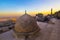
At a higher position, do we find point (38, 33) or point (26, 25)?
point (26, 25)

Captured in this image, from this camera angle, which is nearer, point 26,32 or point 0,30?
point 26,32

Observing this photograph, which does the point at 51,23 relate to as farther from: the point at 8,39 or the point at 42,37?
the point at 8,39

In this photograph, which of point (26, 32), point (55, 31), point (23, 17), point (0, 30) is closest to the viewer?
point (26, 32)

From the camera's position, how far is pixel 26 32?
6105mm

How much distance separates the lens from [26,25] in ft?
20.4

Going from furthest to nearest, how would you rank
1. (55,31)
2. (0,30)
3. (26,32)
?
(0,30) → (55,31) → (26,32)

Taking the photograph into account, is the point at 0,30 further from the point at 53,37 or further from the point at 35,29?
the point at 53,37

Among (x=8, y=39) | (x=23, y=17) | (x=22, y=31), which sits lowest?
(x=8, y=39)

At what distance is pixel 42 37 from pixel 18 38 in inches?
44.6

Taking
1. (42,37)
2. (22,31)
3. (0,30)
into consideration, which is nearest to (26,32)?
(22,31)

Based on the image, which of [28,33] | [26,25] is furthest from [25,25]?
[28,33]

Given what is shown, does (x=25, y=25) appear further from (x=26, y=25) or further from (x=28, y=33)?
(x=28, y=33)

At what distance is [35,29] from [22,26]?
0.68m

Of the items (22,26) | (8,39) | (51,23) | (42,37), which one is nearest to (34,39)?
(42,37)
